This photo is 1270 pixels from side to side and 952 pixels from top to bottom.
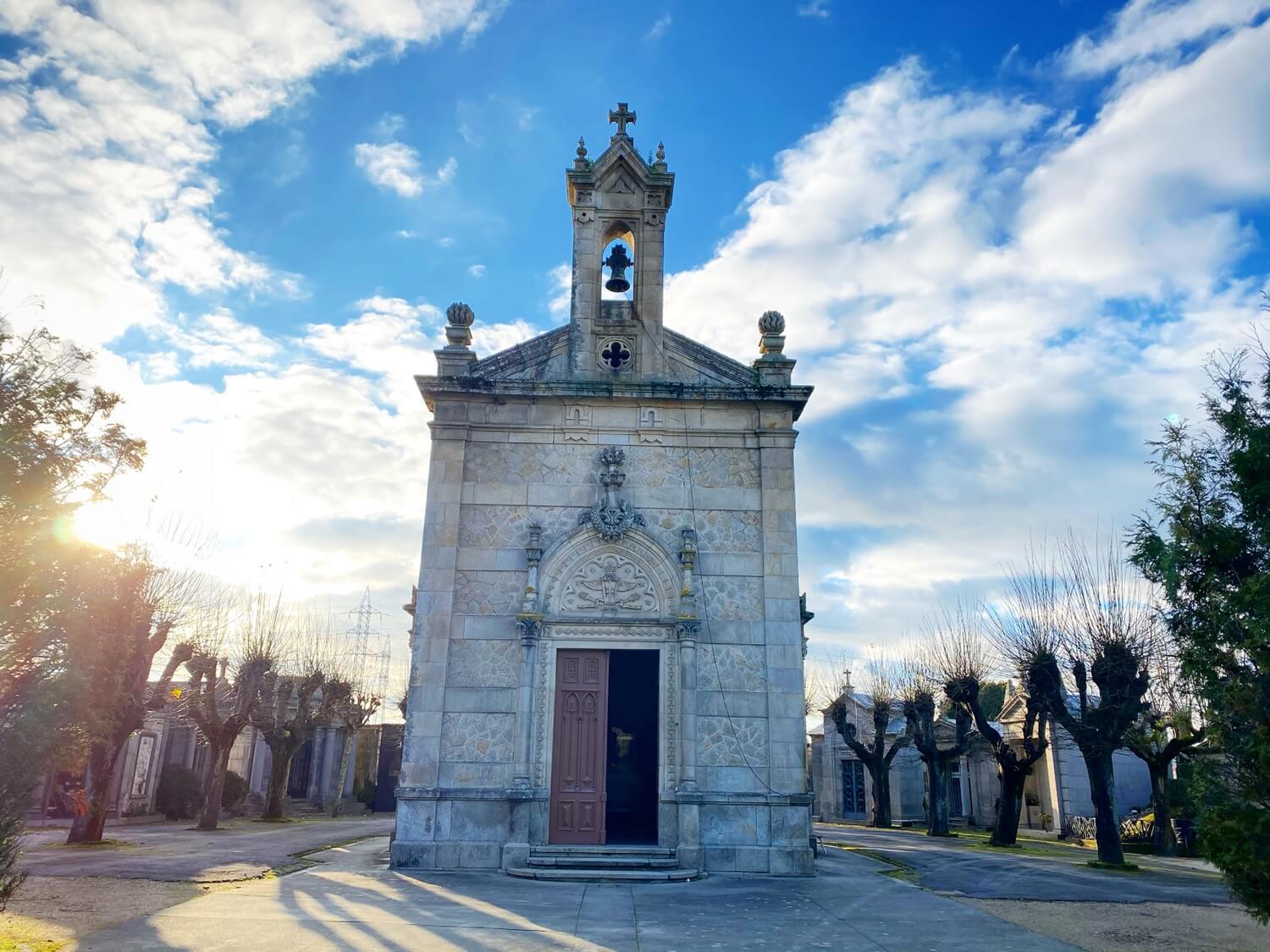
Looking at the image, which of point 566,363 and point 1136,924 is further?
point 566,363

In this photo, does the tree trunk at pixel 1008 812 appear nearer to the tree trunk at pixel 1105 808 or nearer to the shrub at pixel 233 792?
the tree trunk at pixel 1105 808

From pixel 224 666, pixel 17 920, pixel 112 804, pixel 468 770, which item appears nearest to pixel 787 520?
pixel 468 770

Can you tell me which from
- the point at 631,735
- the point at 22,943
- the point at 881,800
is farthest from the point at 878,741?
→ the point at 22,943

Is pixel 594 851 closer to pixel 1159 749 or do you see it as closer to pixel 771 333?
pixel 771 333

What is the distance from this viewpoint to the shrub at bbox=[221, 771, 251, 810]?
33.4 meters

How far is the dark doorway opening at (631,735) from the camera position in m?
19.9

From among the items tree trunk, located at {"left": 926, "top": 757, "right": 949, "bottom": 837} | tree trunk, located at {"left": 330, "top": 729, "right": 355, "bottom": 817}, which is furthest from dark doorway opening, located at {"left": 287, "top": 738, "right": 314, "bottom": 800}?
Answer: tree trunk, located at {"left": 926, "top": 757, "right": 949, "bottom": 837}

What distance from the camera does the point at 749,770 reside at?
15.1 meters

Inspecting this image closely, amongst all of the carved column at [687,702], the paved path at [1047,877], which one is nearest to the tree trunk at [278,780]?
the paved path at [1047,877]

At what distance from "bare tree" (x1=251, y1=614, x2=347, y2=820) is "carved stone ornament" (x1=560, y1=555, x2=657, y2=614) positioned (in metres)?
18.1

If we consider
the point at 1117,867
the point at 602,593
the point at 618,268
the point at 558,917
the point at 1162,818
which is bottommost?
the point at 1117,867

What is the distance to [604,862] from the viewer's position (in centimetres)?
1395

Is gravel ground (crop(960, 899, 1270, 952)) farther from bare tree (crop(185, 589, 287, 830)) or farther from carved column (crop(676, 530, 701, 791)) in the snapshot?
bare tree (crop(185, 589, 287, 830))

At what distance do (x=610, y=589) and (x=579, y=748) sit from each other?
2.85m
